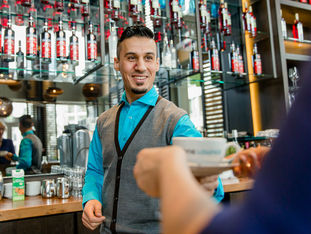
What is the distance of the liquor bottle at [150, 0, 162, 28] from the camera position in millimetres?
3213

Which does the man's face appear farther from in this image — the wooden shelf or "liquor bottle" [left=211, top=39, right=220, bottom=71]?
the wooden shelf

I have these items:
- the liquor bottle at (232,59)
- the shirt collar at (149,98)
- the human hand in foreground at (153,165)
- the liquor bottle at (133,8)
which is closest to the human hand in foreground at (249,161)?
the human hand in foreground at (153,165)

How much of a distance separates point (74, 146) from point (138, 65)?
5.26 feet

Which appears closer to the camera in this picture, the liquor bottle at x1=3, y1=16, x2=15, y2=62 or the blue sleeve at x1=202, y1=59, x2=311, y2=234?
the blue sleeve at x1=202, y1=59, x2=311, y2=234

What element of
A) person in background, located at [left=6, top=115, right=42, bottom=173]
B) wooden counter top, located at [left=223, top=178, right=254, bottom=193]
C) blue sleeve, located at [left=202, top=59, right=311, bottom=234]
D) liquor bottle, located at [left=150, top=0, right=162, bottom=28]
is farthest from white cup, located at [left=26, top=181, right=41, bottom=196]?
blue sleeve, located at [left=202, top=59, right=311, bottom=234]

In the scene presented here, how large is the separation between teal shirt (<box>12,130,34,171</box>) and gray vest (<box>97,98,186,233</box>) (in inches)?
73.9

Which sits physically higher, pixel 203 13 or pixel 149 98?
pixel 203 13

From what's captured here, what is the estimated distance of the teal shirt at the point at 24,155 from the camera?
9.77 ft

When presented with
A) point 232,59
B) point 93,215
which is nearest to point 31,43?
point 93,215

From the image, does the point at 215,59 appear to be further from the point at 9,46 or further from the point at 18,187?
the point at 18,187

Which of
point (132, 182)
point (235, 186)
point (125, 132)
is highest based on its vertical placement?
point (125, 132)

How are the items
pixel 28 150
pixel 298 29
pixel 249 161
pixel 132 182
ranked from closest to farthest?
pixel 249 161 → pixel 132 182 → pixel 28 150 → pixel 298 29

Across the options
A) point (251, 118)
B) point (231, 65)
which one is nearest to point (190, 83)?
point (231, 65)

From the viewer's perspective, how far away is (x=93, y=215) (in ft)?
4.25
